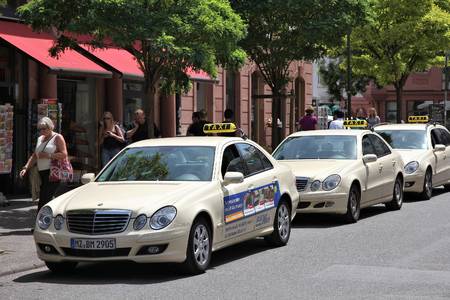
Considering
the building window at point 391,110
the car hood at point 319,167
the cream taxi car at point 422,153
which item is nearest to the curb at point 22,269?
the car hood at point 319,167

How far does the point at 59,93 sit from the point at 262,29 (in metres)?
5.59

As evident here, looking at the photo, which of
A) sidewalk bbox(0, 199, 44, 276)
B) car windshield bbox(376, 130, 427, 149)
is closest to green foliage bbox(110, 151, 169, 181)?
sidewalk bbox(0, 199, 44, 276)

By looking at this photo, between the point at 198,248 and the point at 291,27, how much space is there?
533 inches

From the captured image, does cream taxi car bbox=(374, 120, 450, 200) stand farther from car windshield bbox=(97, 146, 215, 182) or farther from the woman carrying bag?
car windshield bbox=(97, 146, 215, 182)

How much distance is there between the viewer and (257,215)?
33.3 ft

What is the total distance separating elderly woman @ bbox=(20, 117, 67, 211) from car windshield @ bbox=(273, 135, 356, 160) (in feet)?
14.1

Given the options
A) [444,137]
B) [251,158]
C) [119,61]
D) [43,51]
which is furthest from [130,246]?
[444,137]

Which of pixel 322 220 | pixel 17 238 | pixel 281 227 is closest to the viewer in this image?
pixel 281 227

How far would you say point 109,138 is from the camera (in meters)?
15.8

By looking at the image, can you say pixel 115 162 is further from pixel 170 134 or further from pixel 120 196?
pixel 170 134

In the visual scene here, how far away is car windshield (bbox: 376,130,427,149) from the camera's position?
1808cm

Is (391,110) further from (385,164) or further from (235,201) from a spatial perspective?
(235,201)

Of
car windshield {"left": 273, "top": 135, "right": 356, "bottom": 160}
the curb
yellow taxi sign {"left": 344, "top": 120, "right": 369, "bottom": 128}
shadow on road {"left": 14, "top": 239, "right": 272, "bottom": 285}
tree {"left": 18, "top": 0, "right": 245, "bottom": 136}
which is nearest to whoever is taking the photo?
shadow on road {"left": 14, "top": 239, "right": 272, "bottom": 285}

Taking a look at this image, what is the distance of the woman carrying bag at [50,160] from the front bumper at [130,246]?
325cm
